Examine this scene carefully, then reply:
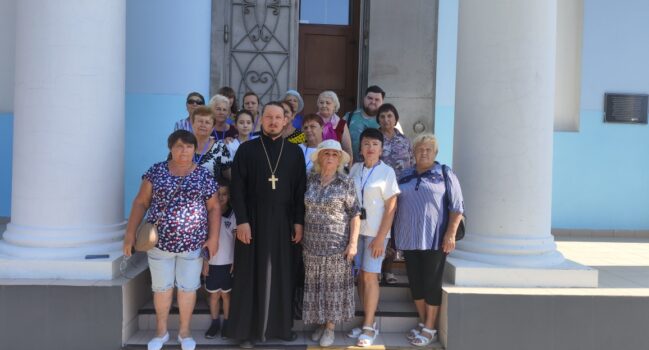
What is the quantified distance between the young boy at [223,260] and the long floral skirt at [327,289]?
0.61m

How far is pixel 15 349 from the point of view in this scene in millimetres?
3857

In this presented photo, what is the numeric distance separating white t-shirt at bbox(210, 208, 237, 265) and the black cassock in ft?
0.33

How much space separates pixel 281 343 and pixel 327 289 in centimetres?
57

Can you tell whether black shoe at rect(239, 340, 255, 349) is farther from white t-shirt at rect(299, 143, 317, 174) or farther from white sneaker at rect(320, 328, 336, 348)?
white t-shirt at rect(299, 143, 317, 174)

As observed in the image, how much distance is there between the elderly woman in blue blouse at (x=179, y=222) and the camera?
3.71 meters

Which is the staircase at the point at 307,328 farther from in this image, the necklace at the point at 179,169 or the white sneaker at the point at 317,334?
the necklace at the point at 179,169

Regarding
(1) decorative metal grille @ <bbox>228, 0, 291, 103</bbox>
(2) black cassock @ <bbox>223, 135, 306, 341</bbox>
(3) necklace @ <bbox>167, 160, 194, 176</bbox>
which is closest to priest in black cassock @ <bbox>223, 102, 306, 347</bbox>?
(2) black cassock @ <bbox>223, 135, 306, 341</bbox>

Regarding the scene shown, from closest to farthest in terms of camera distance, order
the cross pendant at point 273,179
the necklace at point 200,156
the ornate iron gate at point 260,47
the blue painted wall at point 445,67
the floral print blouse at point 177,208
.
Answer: the floral print blouse at point 177,208, the cross pendant at point 273,179, the necklace at point 200,156, the ornate iron gate at point 260,47, the blue painted wall at point 445,67

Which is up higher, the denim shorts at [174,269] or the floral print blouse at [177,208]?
the floral print blouse at [177,208]

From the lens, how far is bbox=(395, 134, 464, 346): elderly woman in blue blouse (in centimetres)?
399

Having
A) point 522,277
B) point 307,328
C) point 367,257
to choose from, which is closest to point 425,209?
point 367,257

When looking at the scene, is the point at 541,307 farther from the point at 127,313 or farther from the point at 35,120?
the point at 35,120

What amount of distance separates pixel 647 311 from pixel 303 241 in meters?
2.82

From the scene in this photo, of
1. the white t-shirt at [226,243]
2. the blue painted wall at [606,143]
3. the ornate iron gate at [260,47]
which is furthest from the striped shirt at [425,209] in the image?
the blue painted wall at [606,143]
